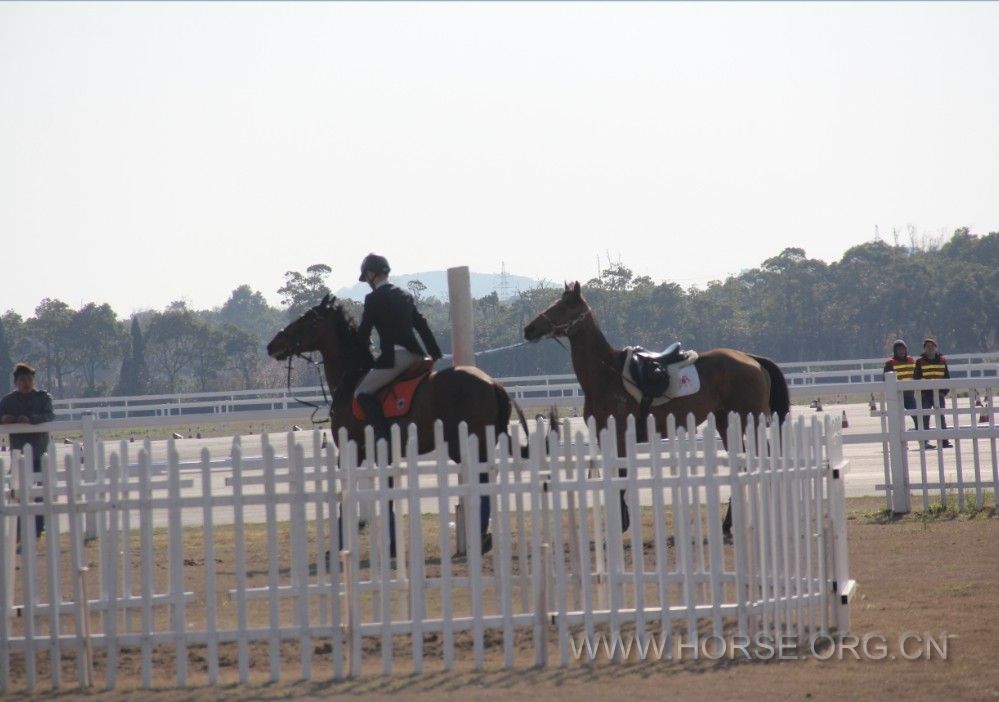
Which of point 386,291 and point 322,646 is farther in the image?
point 386,291

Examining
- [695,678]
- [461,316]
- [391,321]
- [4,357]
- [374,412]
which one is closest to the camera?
[695,678]

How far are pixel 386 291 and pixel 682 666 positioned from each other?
5.41 metres

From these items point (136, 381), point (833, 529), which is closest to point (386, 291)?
point (833, 529)

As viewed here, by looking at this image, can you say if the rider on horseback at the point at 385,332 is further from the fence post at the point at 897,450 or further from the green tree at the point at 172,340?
the green tree at the point at 172,340

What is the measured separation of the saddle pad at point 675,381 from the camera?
15234 millimetres

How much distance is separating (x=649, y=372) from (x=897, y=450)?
340 centimetres

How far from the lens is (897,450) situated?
16641 millimetres

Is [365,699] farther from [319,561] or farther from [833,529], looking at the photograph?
[833,529]

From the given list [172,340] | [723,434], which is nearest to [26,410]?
[723,434]

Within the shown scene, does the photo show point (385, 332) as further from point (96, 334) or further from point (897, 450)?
point (96, 334)

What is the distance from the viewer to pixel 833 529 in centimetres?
964

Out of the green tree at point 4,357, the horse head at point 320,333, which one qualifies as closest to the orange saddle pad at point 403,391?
the horse head at point 320,333

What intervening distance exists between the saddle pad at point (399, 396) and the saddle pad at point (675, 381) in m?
2.72

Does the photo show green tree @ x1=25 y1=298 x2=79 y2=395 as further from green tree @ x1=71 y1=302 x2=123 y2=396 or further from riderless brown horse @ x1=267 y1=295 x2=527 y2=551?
riderless brown horse @ x1=267 y1=295 x2=527 y2=551
